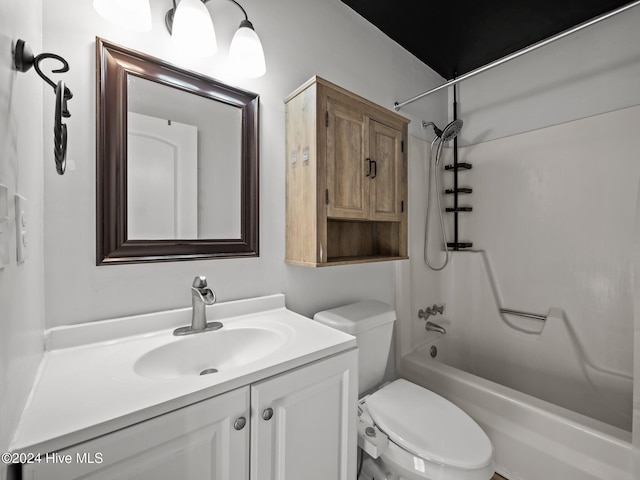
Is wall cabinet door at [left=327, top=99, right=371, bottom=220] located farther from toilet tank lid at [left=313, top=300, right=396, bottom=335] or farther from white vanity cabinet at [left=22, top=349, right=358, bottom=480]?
white vanity cabinet at [left=22, top=349, right=358, bottom=480]

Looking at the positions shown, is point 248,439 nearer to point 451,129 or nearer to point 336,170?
point 336,170

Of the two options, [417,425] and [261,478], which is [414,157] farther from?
[261,478]

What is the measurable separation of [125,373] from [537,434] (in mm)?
1681

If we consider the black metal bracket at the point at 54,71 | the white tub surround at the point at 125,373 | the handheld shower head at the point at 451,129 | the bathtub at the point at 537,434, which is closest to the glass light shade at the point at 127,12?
the black metal bracket at the point at 54,71

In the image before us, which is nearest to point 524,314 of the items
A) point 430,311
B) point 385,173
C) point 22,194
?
point 430,311

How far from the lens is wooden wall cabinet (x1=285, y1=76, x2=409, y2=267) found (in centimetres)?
121

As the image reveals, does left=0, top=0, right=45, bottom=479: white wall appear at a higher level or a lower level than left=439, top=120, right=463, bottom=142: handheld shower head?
lower

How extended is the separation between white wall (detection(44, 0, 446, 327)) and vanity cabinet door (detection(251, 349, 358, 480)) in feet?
1.69

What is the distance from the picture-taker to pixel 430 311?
2072mm

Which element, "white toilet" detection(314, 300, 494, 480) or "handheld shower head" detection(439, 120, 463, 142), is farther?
"handheld shower head" detection(439, 120, 463, 142)

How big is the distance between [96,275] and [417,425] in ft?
4.20

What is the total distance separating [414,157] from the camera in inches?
77.5

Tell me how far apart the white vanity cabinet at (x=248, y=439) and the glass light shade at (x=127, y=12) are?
1112 millimetres

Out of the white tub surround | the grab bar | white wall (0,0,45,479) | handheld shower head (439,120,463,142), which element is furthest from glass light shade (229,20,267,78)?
the grab bar
